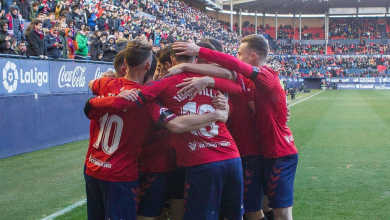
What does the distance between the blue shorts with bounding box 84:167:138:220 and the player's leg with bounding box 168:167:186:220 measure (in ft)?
1.81

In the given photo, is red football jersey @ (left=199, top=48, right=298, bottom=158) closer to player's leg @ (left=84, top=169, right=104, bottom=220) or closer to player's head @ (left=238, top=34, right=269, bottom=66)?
player's head @ (left=238, top=34, right=269, bottom=66)

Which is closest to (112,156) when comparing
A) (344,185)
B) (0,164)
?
(344,185)

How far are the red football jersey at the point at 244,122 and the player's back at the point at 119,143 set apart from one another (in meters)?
0.93

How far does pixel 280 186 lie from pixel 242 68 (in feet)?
3.79

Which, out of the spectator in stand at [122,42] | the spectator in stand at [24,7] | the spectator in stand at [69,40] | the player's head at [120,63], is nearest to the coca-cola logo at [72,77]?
the spectator in stand at [69,40]

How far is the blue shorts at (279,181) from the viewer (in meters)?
4.14

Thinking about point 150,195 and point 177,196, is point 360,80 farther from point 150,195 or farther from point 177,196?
point 150,195

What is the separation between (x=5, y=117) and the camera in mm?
10344

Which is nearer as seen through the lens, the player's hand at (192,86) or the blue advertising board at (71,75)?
the player's hand at (192,86)

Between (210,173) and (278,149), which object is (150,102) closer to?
(210,173)

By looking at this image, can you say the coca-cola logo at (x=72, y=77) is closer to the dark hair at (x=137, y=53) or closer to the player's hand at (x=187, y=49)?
the dark hair at (x=137, y=53)

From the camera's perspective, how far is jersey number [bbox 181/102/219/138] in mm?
3615

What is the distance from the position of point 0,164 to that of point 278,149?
23.9 feet

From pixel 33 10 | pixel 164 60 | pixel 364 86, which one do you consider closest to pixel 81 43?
pixel 33 10
